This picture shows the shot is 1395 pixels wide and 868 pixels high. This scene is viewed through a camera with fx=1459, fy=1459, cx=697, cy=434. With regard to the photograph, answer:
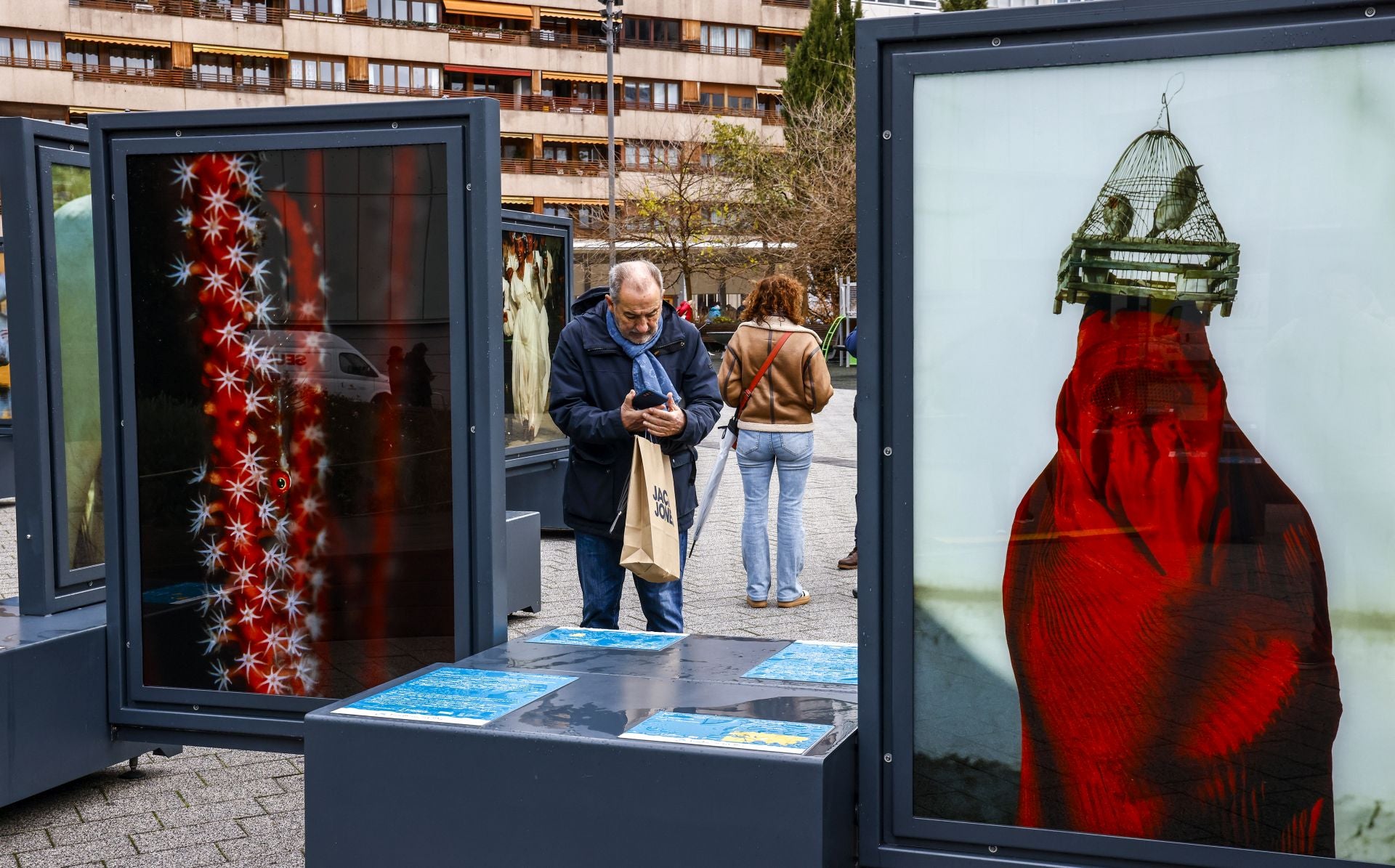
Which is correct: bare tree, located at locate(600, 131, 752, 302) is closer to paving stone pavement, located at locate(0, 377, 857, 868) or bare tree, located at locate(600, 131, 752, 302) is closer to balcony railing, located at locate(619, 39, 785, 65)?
balcony railing, located at locate(619, 39, 785, 65)

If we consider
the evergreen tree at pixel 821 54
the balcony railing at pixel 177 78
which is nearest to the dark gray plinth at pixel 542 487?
the evergreen tree at pixel 821 54

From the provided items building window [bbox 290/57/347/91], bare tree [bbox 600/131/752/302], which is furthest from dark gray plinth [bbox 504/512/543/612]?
building window [bbox 290/57/347/91]

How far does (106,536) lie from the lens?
424 cm

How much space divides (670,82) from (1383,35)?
222 feet

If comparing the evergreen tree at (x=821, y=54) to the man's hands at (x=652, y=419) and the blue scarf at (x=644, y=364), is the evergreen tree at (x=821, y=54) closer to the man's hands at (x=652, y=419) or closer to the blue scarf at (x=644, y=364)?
the blue scarf at (x=644, y=364)

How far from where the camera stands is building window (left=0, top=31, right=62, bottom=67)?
5441cm

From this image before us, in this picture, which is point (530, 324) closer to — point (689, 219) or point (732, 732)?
point (732, 732)

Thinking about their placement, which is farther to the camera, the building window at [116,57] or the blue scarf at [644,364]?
the building window at [116,57]

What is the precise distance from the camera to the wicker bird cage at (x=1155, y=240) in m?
2.74

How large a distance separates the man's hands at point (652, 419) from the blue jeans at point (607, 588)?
16.9 inches

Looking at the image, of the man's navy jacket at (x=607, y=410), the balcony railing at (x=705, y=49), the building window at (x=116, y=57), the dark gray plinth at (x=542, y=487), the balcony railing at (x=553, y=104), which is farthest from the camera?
the balcony railing at (x=705, y=49)

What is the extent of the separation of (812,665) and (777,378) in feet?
13.5

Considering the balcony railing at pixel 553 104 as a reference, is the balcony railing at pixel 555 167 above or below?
below

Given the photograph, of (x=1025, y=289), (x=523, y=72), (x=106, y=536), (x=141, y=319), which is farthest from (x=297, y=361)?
(x=523, y=72)
